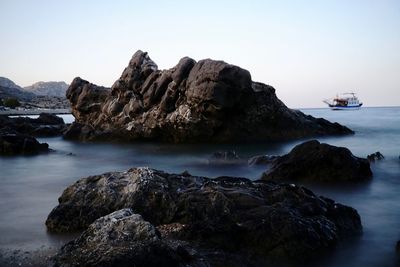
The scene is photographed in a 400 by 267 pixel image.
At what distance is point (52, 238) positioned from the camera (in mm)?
8289

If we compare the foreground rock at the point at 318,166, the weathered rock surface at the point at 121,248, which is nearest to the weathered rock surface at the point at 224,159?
the foreground rock at the point at 318,166

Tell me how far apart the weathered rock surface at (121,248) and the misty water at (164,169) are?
6.76ft

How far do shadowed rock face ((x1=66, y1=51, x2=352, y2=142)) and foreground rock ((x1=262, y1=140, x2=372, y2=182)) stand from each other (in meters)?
13.0

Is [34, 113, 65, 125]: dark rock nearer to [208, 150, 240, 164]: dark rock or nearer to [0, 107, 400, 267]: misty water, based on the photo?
[0, 107, 400, 267]: misty water

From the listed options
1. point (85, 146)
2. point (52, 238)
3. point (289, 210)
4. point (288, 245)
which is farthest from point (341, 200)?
point (85, 146)

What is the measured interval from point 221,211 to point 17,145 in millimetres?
20853

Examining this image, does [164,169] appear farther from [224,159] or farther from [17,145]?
[17,145]

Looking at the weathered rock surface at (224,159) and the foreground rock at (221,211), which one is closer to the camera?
the foreground rock at (221,211)

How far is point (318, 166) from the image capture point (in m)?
14.3

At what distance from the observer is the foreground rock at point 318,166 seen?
1402cm

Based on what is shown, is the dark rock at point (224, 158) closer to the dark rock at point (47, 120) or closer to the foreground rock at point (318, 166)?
the foreground rock at point (318, 166)

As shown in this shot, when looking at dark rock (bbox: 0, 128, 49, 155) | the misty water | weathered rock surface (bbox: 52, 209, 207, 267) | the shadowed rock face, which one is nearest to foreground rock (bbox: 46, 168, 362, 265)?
the misty water

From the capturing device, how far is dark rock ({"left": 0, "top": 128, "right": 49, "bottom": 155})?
25.0 meters

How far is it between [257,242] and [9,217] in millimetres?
6339
